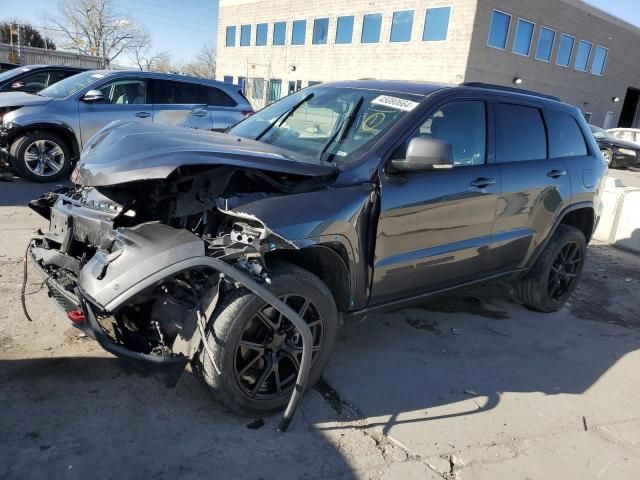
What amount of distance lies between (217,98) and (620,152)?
55.7ft

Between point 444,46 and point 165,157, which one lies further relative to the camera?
point 444,46

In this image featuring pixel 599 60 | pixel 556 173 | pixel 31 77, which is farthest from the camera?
pixel 599 60

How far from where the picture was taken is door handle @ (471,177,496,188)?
3.70 metres

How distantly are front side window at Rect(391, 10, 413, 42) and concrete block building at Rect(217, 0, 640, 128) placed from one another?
0.05 meters

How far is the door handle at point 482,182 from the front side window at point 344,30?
29672 millimetres

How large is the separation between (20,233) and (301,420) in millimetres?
4010

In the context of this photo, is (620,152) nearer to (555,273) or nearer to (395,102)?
(555,273)

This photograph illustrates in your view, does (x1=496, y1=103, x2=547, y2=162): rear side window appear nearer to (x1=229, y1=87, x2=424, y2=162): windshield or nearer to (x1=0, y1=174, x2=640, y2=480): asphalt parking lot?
(x1=229, y1=87, x2=424, y2=162): windshield

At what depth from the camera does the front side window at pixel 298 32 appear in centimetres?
3425

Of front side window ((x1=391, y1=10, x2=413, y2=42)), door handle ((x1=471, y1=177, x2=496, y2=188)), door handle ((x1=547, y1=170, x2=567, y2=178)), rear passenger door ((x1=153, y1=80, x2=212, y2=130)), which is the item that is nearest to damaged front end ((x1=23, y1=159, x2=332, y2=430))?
door handle ((x1=471, y1=177, x2=496, y2=188))

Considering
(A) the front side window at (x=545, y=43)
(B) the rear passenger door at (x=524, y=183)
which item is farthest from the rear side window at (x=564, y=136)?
(A) the front side window at (x=545, y=43)

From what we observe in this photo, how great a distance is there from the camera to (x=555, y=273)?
4871 mm

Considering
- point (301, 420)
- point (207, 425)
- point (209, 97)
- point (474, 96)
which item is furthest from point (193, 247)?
point (209, 97)

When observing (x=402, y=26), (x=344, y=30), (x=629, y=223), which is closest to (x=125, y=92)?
(x=629, y=223)
